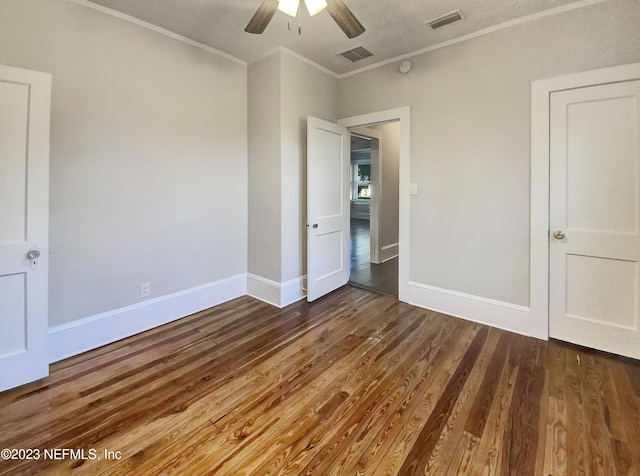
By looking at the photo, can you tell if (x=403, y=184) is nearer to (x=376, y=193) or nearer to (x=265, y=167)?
(x=265, y=167)

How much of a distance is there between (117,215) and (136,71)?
49.7 inches

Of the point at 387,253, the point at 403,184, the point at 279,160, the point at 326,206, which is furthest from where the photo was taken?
the point at 387,253

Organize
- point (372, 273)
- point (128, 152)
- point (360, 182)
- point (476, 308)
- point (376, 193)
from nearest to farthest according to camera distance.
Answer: point (128, 152), point (476, 308), point (372, 273), point (376, 193), point (360, 182)

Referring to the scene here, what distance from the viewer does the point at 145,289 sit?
285 centimetres

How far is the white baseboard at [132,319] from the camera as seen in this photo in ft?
7.82

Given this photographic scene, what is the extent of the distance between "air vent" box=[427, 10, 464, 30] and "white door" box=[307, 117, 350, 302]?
135 centimetres

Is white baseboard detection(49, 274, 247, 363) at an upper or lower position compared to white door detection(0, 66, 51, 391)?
lower

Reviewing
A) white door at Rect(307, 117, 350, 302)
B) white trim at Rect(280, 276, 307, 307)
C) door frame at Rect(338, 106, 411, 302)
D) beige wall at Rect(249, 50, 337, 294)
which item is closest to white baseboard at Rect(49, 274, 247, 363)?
beige wall at Rect(249, 50, 337, 294)

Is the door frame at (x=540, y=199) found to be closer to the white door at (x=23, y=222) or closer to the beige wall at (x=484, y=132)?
the beige wall at (x=484, y=132)

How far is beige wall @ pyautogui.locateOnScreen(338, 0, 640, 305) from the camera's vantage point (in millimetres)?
2404

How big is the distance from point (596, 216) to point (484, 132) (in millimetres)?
1124

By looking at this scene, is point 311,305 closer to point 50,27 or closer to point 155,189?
point 155,189

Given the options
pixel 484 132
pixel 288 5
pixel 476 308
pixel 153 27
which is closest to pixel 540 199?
pixel 484 132

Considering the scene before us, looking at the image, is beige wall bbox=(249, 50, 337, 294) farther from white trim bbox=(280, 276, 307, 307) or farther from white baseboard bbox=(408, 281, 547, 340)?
white baseboard bbox=(408, 281, 547, 340)
